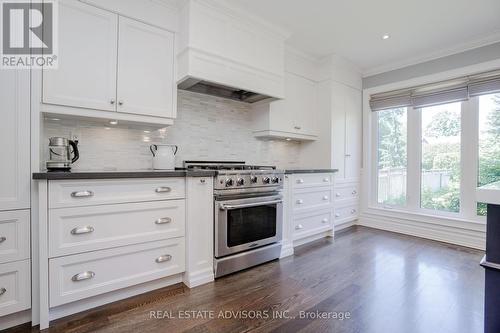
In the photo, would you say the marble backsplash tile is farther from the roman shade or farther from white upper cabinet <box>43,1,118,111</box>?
the roman shade

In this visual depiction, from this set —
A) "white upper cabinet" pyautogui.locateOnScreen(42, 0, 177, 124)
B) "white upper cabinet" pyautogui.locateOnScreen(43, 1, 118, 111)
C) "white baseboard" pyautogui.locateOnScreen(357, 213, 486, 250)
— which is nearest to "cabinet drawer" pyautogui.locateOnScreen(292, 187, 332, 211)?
"white baseboard" pyautogui.locateOnScreen(357, 213, 486, 250)

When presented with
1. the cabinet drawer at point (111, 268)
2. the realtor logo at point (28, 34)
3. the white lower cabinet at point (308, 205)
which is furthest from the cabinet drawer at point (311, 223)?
the realtor logo at point (28, 34)

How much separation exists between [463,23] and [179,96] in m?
3.17

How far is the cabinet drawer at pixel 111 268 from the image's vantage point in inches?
59.0

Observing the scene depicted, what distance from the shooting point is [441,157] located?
131 inches

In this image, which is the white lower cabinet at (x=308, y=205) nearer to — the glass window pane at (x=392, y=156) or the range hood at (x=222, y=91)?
the range hood at (x=222, y=91)

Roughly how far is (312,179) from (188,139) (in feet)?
5.12

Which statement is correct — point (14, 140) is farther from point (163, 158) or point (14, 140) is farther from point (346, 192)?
point (346, 192)

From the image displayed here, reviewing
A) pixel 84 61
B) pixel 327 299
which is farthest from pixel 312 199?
pixel 84 61

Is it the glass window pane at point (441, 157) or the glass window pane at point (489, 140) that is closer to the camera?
the glass window pane at point (489, 140)

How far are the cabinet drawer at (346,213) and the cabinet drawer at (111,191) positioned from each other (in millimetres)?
2476

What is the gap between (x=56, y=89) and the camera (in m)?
1.69

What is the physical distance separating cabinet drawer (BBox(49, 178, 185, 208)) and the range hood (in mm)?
1040

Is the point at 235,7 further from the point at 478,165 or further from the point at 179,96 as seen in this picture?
the point at 478,165
